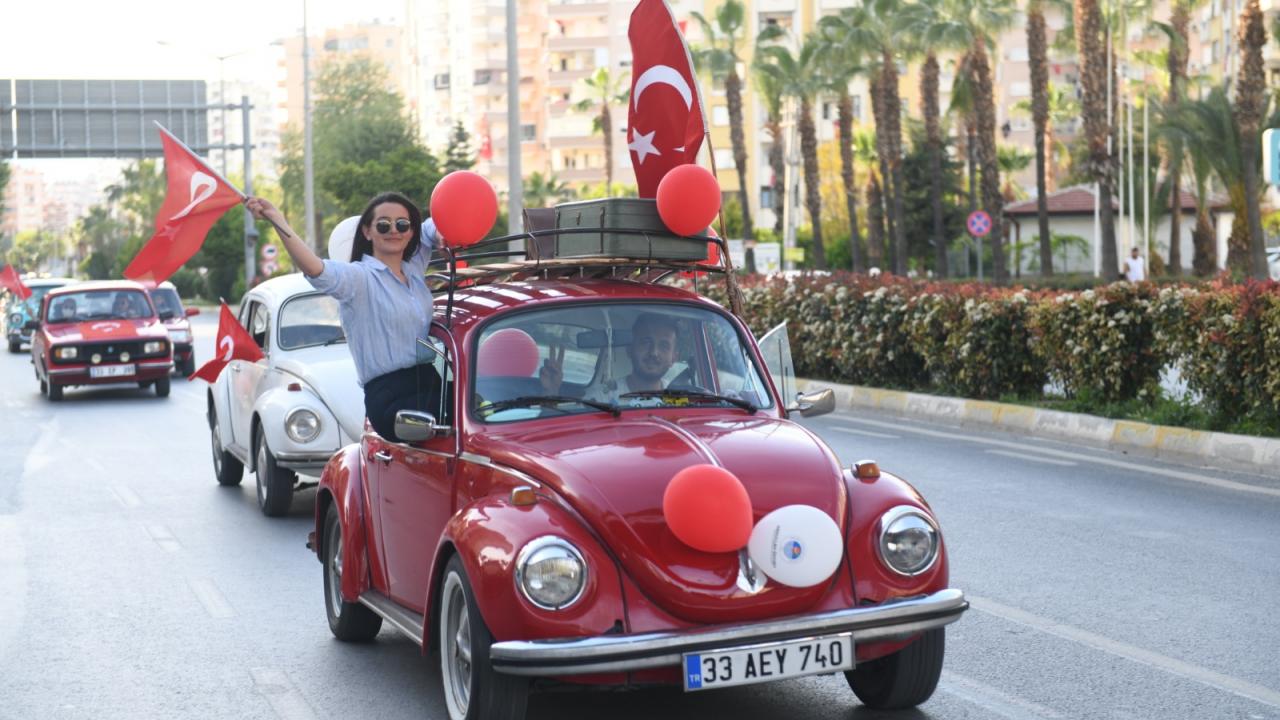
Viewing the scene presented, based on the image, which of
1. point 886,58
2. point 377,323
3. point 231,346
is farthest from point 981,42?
point 377,323

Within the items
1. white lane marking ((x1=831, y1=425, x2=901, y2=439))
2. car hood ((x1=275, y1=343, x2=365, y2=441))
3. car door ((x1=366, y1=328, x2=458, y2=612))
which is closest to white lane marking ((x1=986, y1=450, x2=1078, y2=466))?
white lane marking ((x1=831, y1=425, x2=901, y2=439))

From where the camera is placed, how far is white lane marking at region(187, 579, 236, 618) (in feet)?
27.9

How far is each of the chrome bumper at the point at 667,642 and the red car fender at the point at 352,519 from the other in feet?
6.32

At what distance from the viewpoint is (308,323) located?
515 inches

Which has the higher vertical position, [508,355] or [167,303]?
[167,303]

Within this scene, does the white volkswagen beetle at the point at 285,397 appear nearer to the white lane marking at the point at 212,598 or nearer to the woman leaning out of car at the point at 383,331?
the white lane marking at the point at 212,598

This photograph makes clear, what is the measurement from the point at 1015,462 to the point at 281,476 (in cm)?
583

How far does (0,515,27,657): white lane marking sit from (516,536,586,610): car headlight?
3.56 meters

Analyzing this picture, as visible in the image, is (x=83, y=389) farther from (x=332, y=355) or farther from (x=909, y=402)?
(x=332, y=355)

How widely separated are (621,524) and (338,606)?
276 centimetres

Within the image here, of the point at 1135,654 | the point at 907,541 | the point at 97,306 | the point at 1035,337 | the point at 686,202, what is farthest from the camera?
the point at 97,306

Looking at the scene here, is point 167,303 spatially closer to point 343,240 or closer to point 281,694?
point 343,240

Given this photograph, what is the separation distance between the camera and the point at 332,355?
1248cm

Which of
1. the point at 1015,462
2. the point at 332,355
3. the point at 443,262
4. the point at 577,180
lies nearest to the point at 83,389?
the point at 332,355
